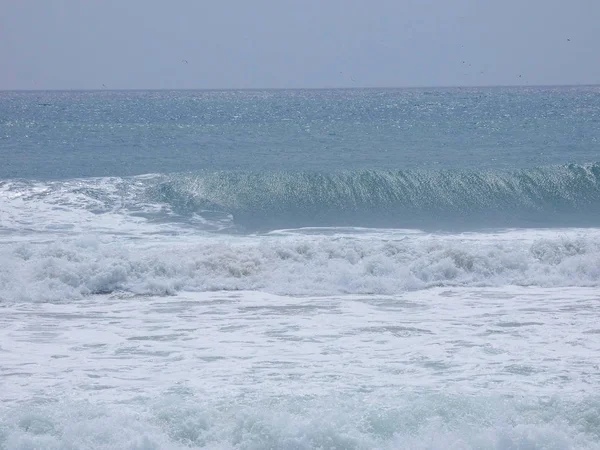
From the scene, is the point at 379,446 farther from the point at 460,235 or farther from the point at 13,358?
the point at 460,235

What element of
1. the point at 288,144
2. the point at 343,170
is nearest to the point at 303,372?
the point at 343,170

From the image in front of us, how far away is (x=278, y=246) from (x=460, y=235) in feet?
16.0

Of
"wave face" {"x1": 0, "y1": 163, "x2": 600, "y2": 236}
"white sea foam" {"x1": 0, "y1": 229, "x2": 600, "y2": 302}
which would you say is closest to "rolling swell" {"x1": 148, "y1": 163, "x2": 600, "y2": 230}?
"wave face" {"x1": 0, "y1": 163, "x2": 600, "y2": 236}

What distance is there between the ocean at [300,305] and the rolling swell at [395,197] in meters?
0.10

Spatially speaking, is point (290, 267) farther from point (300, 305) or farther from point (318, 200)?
point (318, 200)

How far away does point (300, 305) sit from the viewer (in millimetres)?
12320

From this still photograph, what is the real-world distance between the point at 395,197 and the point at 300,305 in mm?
10596

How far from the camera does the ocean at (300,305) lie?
781 cm

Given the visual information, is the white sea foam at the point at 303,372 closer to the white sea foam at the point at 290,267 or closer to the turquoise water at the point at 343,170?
the white sea foam at the point at 290,267

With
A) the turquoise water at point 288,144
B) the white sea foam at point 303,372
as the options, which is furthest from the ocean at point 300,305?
the turquoise water at point 288,144

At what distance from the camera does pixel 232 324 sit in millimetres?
11266

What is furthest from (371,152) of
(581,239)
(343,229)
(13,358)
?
(13,358)

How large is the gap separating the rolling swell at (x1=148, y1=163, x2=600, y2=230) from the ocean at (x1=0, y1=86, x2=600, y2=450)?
0.10 m

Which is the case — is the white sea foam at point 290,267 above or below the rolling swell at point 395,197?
below
